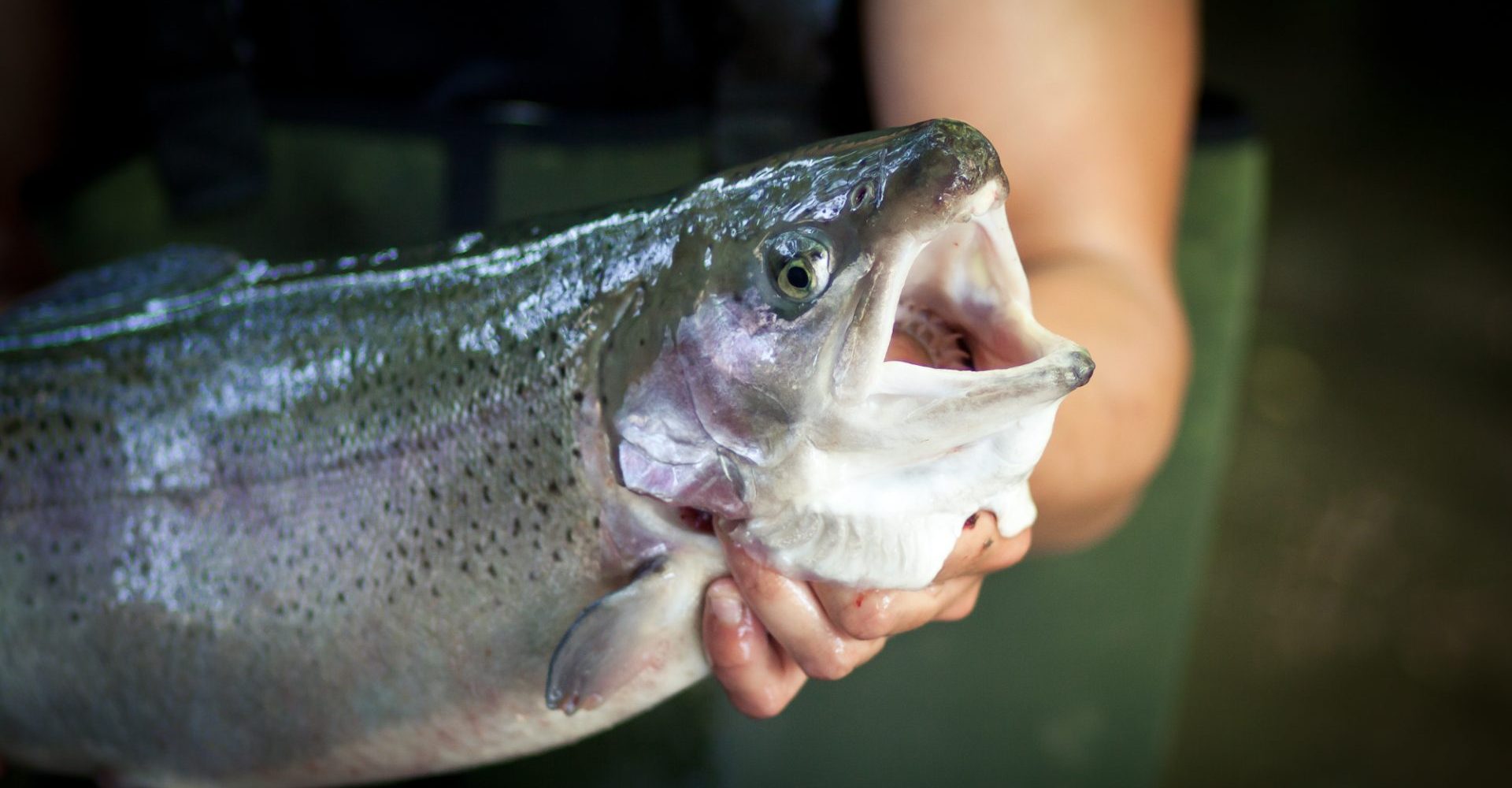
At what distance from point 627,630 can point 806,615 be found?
15 cm

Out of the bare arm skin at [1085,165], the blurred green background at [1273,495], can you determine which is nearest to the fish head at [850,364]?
the bare arm skin at [1085,165]

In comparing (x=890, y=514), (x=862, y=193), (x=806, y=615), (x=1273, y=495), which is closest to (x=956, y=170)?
(x=862, y=193)

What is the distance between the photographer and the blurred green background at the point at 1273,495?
62.6 inches

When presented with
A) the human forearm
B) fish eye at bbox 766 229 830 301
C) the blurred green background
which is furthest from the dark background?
fish eye at bbox 766 229 830 301

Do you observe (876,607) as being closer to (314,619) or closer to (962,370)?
(962,370)

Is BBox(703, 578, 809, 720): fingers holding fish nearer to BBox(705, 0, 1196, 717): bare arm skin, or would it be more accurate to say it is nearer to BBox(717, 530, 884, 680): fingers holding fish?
BBox(717, 530, 884, 680): fingers holding fish

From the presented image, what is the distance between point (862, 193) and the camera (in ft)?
2.34

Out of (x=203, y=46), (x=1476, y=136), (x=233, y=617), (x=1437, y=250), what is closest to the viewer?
(x=233, y=617)

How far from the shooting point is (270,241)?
5.12 ft

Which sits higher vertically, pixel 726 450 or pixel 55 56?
pixel 55 56

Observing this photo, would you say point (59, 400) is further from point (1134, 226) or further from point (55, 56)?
point (1134, 226)

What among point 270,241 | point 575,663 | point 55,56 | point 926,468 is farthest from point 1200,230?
point 55,56

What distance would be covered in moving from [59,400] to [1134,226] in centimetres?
116

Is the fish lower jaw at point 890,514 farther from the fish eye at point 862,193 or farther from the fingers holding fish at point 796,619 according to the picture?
the fish eye at point 862,193
